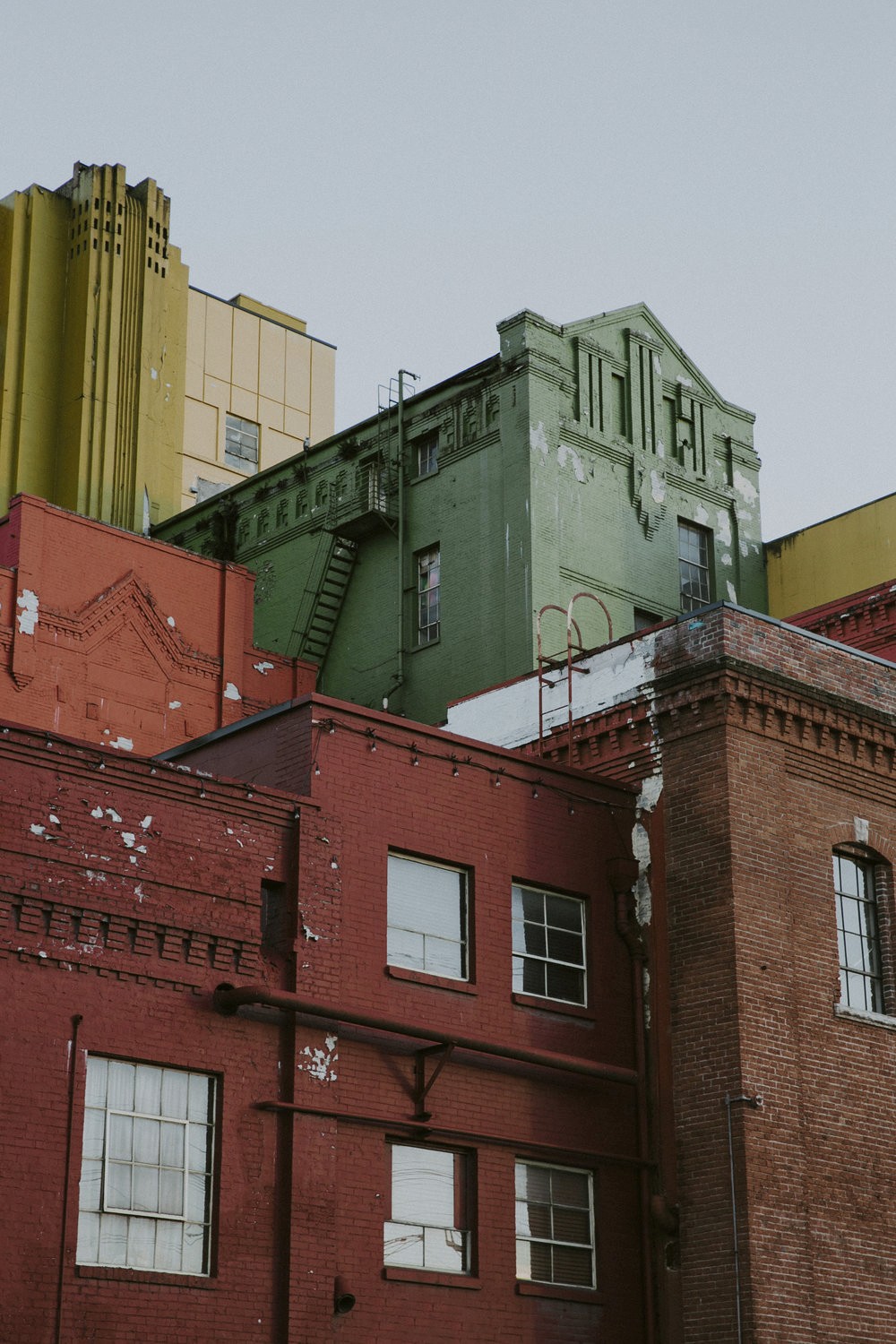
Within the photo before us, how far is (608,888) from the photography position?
23.6 metres

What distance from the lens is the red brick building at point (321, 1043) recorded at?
59.8 feet

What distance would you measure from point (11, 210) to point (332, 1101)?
86.7ft

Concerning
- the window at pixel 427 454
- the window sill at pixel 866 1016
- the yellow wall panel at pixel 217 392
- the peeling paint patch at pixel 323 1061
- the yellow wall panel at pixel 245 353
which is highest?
the yellow wall panel at pixel 245 353

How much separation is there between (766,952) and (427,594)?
15.5 m

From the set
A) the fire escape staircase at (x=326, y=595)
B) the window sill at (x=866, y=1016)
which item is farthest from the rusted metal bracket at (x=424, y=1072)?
the fire escape staircase at (x=326, y=595)

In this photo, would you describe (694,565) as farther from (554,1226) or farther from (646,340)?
(554,1226)

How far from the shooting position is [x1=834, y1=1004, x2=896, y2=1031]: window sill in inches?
898

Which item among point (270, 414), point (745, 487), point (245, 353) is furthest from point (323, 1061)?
point (245, 353)

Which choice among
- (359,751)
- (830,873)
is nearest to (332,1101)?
(359,751)

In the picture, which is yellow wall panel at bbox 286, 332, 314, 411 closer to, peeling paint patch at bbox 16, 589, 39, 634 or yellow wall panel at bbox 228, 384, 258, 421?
yellow wall panel at bbox 228, 384, 258, 421

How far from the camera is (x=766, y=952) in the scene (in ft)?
73.2

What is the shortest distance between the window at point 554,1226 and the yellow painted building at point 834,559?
17550 mm

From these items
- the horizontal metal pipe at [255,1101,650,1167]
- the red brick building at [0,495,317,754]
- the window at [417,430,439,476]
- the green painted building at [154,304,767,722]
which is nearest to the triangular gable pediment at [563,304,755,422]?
the green painted building at [154,304,767,722]

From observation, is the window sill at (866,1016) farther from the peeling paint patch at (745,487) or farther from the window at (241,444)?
the window at (241,444)
